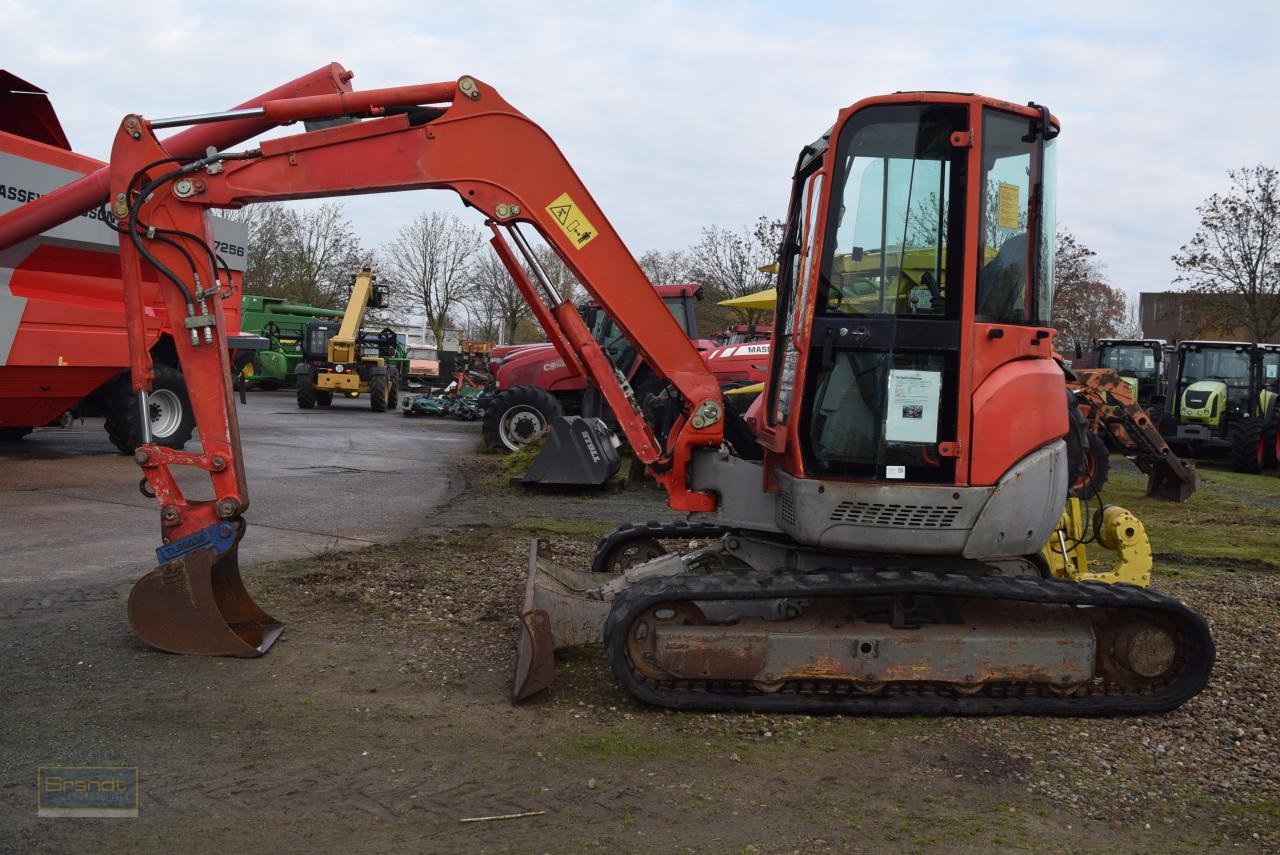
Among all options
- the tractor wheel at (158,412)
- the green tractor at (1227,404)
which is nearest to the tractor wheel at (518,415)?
the tractor wheel at (158,412)

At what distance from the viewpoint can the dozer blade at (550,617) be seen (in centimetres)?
507

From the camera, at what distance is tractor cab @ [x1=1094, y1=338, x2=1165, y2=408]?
27.0 metres

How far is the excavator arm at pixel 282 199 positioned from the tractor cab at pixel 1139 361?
78.6 ft

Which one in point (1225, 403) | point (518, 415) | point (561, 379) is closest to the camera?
point (518, 415)

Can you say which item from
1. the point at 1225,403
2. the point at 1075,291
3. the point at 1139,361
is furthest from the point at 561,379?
the point at 1075,291

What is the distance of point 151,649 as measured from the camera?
576 cm

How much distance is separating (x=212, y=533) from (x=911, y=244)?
3.77m

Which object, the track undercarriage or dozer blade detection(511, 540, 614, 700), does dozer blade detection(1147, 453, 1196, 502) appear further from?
dozer blade detection(511, 540, 614, 700)

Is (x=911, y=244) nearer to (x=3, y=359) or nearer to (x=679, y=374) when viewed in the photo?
(x=679, y=374)

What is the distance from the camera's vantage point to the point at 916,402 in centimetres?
522

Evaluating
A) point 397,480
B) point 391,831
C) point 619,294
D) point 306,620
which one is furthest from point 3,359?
point 391,831

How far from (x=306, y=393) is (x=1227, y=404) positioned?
21188mm

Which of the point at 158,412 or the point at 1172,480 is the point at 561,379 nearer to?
the point at 158,412

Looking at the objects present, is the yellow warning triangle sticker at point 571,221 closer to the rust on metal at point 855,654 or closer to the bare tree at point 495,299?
the rust on metal at point 855,654
